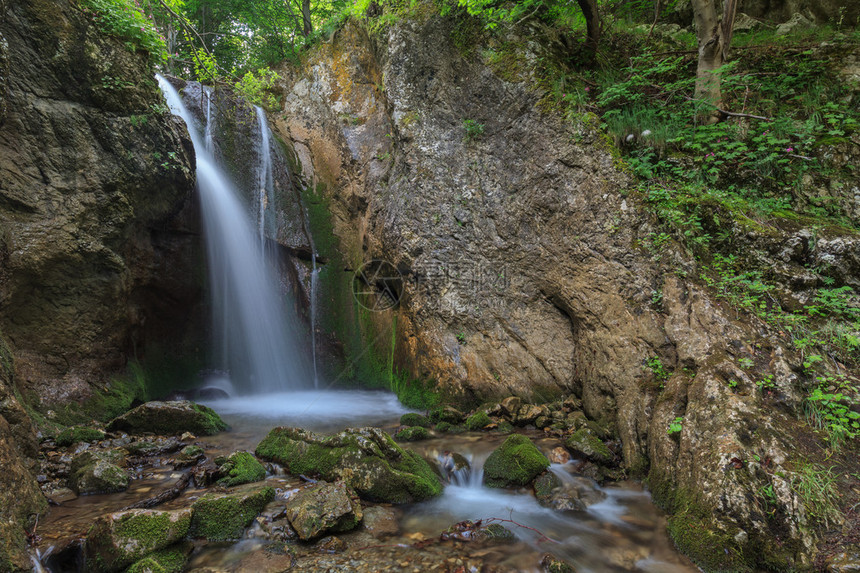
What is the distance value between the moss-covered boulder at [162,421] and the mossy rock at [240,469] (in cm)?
144

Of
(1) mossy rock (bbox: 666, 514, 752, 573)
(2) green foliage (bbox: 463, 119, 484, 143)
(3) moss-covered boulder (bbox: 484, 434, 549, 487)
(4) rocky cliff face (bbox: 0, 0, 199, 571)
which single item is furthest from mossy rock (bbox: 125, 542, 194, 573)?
(2) green foliage (bbox: 463, 119, 484, 143)

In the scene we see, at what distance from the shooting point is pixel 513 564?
119 inches

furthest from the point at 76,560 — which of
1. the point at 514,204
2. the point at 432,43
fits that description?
the point at 432,43

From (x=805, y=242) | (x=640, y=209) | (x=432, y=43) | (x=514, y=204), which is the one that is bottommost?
(x=805, y=242)

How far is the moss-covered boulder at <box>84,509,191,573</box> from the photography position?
2646 millimetres

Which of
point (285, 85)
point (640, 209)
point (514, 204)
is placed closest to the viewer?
point (640, 209)

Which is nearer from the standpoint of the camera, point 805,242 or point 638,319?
point 805,242

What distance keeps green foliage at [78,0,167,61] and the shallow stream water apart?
6.39 metres

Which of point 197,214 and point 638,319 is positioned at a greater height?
point 197,214

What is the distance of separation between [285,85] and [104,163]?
7089mm

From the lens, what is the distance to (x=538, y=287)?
6309mm

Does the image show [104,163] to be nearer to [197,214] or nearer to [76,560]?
[197,214]

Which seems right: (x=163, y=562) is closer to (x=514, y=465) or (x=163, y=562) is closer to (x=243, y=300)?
(x=514, y=465)

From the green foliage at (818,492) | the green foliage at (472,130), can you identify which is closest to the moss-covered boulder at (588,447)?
the green foliage at (818,492)
